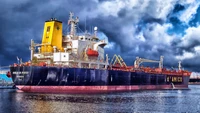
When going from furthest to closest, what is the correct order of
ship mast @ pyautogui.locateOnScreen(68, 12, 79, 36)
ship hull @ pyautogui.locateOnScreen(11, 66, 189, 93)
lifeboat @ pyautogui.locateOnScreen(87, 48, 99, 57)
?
ship mast @ pyautogui.locateOnScreen(68, 12, 79, 36) → lifeboat @ pyautogui.locateOnScreen(87, 48, 99, 57) → ship hull @ pyautogui.locateOnScreen(11, 66, 189, 93)

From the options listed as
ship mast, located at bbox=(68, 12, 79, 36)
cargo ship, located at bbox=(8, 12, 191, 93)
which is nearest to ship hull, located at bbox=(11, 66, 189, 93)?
cargo ship, located at bbox=(8, 12, 191, 93)

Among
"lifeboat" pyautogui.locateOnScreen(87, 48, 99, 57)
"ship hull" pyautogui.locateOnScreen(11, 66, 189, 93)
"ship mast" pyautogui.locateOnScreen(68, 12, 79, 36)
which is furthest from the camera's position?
"ship mast" pyautogui.locateOnScreen(68, 12, 79, 36)

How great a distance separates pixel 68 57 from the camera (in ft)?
168

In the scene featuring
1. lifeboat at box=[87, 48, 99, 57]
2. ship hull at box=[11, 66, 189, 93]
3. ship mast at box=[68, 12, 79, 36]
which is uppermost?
ship mast at box=[68, 12, 79, 36]

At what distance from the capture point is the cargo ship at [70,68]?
47781 millimetres

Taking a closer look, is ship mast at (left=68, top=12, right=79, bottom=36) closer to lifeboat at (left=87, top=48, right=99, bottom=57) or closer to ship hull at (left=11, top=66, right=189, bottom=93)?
lifeboat at (left=87, top=48, right=99, bottom=57)

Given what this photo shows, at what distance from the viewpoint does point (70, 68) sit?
161 ft

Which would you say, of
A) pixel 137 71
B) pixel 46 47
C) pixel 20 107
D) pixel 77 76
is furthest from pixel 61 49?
pixel 20 107

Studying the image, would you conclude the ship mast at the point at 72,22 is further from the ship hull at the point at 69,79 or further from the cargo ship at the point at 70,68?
the ship hull at the point at 69,79

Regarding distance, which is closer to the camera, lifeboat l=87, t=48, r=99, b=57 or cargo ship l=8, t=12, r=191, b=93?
cargo ship l=8, t=12, r=191, b=93

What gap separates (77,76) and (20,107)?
20.7 meters

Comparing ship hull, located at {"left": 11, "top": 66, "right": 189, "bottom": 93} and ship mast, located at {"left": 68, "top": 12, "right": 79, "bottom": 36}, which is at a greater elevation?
ship mast, located at {"left": 68, "top": 12, "right": 79, "bottom": 36}

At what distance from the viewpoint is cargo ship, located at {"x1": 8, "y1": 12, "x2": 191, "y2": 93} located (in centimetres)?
4778

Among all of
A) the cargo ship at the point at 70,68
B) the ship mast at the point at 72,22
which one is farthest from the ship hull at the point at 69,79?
the ship mast at the point at 72,22
